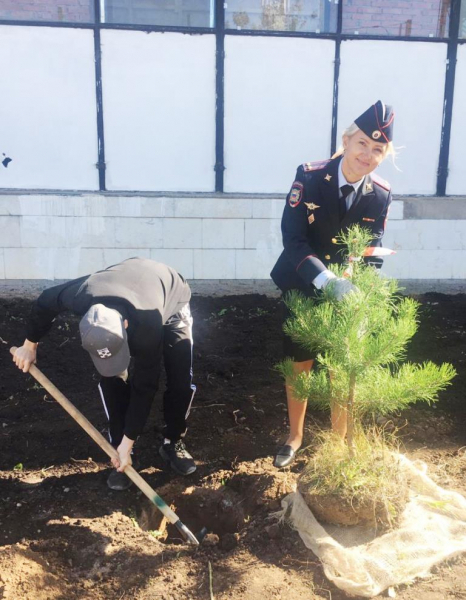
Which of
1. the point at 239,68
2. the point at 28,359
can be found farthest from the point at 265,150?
the point at 28,359

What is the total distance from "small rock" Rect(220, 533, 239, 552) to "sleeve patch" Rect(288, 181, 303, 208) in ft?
5.21

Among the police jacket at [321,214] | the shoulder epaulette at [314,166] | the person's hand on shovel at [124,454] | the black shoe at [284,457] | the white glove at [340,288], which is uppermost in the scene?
the shoulder epaulette at [314,166]

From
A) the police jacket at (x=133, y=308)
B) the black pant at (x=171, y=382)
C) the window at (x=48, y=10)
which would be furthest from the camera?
the window at (x=48, y=10)

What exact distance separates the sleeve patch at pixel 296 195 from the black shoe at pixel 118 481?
1.64m

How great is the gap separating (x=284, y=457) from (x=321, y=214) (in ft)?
4.21

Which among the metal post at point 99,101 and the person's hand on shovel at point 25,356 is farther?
the metal post at point 99,101

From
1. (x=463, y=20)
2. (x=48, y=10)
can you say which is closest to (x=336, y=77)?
(x=463, y=20)

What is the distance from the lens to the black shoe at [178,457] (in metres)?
3.11

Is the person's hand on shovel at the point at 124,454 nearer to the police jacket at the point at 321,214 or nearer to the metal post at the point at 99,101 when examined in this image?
the police jacket at the point at 321,214

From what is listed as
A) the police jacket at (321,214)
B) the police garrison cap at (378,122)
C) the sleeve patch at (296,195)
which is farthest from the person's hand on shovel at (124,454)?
the police garrison cap at (378,122)

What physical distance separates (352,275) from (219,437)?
1472 mm

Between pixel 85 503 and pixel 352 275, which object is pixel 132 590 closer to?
pixel 85 503

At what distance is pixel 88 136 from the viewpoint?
592 cm

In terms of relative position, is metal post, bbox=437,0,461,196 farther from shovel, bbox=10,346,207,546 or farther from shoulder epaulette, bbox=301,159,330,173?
shovel, bbox=10,346,207,546
